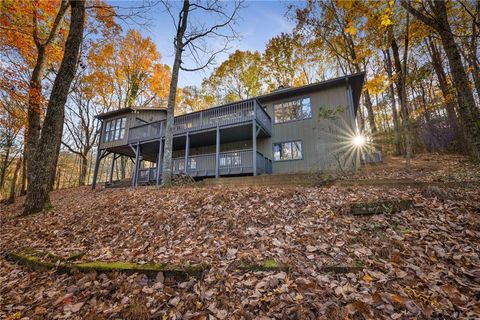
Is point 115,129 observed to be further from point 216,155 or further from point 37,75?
point 216,155

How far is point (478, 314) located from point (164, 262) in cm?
384

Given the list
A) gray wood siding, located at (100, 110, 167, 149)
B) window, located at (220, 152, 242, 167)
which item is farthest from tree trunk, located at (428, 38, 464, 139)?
gray wood siding, located at (100, 110, 167, 149)

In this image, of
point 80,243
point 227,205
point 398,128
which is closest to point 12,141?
point 80,243

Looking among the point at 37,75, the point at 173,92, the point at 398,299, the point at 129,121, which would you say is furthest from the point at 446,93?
the point at 37,75

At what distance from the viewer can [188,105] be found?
2962cm

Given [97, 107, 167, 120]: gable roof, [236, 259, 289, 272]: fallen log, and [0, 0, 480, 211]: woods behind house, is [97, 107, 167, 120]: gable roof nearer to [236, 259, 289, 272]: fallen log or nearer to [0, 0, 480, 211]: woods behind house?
[0, 0, 480, 211]: woods behind house

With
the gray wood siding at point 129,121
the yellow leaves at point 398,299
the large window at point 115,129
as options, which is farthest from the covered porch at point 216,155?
the yellow leaves at point 398,299

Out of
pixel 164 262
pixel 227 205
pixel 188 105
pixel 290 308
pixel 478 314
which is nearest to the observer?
pixel 478 314

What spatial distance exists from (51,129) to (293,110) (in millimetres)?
12753

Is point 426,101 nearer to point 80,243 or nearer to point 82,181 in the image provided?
point 80,243

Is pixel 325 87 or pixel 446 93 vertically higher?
pixel 325 87

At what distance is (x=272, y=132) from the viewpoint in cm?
1485

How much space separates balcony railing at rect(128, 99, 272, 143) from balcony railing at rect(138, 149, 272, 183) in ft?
6.47

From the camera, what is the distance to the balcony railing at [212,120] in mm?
13195
